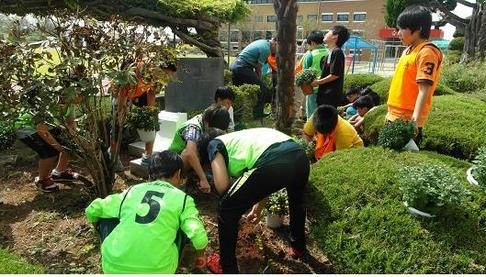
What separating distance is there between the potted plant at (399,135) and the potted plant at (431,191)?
2.17 ft

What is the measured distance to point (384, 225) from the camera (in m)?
2.77

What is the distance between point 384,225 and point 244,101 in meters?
4.47

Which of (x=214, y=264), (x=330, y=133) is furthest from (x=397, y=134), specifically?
(x=214, y=264)

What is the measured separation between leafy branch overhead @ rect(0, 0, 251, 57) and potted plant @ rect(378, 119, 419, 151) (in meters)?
5.87

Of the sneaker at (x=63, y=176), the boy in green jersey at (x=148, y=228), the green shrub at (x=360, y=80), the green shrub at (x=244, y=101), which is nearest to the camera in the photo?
the boy in green jersey at (x=148, y=228)

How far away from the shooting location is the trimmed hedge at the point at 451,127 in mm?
4629

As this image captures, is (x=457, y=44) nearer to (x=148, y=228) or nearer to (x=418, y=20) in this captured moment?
(x=418, y=20)

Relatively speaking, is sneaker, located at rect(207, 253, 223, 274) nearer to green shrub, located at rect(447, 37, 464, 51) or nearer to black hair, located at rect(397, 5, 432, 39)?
black hair, located at rect(397, 5, 432, 39)

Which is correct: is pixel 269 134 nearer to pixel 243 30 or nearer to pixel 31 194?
pixel 31 194

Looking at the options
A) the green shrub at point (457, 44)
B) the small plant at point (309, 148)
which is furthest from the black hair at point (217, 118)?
the green shrub at point (457, 44)

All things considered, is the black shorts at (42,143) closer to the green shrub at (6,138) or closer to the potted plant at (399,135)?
the green shrub at (6,138)

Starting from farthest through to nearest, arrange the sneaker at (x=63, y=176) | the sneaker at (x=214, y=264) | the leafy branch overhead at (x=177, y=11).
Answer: the leafy branch overhead at (x=177, y=11), the sneaker at (x=63, y=176), the sneaker at (x=214, y=264)

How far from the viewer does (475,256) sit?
2.52 meters

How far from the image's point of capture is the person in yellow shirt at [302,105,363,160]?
4000mm
